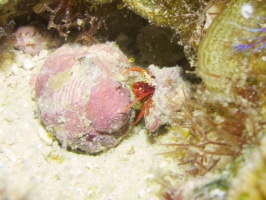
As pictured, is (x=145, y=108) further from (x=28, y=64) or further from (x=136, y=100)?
(x=28, y=64)

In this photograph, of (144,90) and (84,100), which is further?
(144,90)

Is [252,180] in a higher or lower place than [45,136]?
higher

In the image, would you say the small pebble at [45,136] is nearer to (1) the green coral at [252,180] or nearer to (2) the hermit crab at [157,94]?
(2) the hermit crab at [157,94]

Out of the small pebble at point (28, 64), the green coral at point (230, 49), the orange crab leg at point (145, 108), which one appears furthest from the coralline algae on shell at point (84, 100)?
the green coral at point (230, 49)

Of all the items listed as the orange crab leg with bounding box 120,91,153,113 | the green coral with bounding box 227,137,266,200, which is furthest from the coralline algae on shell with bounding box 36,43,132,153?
the green coral with bounding box 227,137,266,200

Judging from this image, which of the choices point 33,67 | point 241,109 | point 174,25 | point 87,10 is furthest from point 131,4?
point 33,67

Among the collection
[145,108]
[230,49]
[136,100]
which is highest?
[230,49]

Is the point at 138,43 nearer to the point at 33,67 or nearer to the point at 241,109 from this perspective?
the point at 33,67

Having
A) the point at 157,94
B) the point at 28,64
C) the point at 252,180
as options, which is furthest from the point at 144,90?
the point at 252,180
